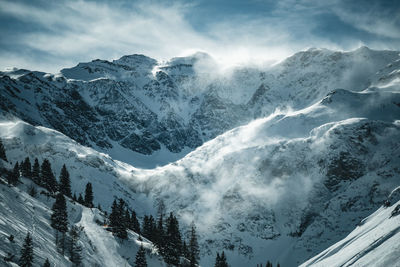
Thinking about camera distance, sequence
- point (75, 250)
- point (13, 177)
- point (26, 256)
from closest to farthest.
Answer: point (26, 256) < point (75, 250) < point (13, 177)

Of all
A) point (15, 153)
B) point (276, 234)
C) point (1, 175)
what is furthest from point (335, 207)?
point (15, 153)

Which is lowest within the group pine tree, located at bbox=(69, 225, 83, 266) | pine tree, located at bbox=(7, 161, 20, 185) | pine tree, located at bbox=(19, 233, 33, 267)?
pine tree, located at bbox=(69, 225, 83, 266)

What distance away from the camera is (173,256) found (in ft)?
268

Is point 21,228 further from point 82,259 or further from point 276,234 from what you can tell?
point 276,234

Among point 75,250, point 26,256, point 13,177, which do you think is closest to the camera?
point 26,256

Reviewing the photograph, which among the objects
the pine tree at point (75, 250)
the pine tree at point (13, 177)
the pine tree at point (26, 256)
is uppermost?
the pine tree at point (13, 177)

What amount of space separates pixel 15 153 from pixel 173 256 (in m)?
152

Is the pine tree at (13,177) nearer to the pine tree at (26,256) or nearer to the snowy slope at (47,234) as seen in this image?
the snowy slope at (47,234)

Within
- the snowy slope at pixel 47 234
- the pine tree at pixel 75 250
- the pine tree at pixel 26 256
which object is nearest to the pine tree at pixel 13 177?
the snowy slope at pixel 47 234


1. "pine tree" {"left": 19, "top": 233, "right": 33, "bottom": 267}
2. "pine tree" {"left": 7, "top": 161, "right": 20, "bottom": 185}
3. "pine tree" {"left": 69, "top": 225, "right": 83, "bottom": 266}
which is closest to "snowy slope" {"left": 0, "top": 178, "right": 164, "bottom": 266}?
"pine tree" {"left": 19, "top": 233, "right": 33, "bottom": 267}

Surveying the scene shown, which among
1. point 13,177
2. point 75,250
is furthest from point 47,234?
point 13,177

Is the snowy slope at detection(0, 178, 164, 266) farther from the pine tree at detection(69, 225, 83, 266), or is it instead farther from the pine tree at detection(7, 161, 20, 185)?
the pine tree at detection(7, 161, 20, 185)

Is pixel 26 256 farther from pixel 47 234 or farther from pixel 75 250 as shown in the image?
pixel 75 250

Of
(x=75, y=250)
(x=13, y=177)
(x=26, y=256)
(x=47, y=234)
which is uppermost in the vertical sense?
(x=13, y=177)
